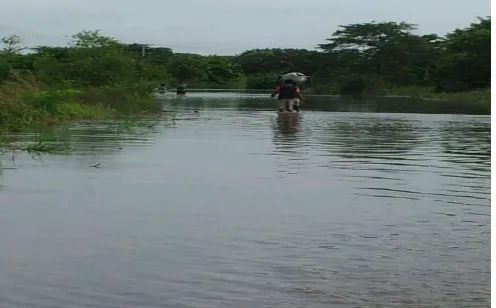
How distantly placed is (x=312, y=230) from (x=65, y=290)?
2.69 meters

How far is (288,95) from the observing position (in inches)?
1217

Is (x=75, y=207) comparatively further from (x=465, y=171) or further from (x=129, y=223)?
(x=465, y=171)

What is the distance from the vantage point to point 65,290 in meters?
5.50

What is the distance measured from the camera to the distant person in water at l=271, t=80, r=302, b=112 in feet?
99.8

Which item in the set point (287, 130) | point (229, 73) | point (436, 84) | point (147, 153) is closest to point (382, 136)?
point (287, 130)

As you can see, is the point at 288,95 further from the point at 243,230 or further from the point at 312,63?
the point at 312,63

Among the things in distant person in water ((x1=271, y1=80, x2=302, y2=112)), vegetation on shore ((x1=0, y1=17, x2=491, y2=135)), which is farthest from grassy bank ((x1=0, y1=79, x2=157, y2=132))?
distant person in water ((x1=271, y1=80, x2=302, y2=112))

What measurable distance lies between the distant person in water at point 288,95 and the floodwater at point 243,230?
15759mm

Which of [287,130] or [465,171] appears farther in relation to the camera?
[287,130]

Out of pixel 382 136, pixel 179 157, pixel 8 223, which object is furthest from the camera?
pixel 382 136

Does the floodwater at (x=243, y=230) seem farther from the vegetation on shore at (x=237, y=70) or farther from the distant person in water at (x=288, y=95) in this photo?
the distant person in water at (x=288, y=95)

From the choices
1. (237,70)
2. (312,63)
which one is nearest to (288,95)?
(312,63)

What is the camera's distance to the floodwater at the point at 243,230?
18.3ft

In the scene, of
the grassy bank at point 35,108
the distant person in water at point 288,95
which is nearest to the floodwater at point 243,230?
the grassy bank at point 35,108
